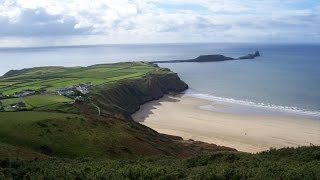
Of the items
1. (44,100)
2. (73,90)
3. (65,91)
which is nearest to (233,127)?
(44,100)

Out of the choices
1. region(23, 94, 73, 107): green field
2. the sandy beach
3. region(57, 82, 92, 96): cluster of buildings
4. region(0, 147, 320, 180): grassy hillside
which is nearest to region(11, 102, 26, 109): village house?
region(23, 94, 73, 107): green field

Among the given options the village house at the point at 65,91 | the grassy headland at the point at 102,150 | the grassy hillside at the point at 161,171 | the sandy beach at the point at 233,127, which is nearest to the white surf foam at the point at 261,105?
the sandy beach at the point at 233,127

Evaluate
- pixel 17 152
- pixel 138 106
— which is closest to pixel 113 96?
pixel 138 106

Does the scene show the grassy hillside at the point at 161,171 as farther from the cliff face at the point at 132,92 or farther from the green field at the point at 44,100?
the cliff face at the point at 132,92

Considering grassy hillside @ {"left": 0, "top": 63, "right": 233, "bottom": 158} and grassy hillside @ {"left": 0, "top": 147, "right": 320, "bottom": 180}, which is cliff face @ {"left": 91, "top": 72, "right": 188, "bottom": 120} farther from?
grassy hillside @ {"left": 0, "top": 147, "right": 320, "bottom": 180}

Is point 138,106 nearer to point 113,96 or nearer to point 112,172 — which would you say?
point 113,96

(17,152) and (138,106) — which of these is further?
(138,106)

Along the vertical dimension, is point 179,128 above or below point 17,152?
below
